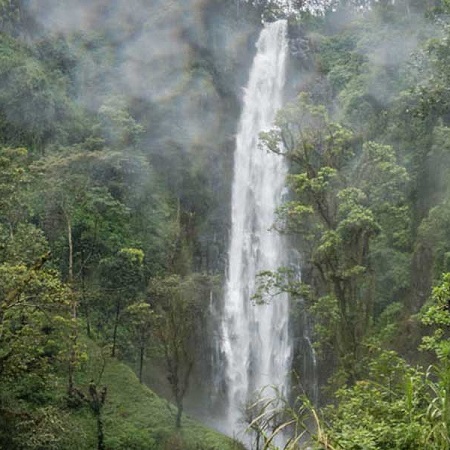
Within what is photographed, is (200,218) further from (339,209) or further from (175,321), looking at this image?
(339,209)

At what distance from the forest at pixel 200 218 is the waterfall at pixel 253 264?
0.36 meters

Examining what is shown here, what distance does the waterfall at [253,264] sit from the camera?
19.4m

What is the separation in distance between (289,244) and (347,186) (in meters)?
10.6

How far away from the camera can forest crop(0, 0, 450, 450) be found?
33.3 ft

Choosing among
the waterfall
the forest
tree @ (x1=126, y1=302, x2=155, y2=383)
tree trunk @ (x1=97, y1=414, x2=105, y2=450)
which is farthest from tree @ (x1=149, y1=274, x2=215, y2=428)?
the waterfall

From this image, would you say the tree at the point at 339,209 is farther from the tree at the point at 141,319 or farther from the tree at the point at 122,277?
the tree at the point at 122,277

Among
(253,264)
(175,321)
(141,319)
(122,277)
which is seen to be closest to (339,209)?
(175,321)

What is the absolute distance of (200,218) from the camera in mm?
23000

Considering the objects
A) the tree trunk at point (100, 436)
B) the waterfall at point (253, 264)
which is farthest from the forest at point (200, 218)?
the waterfall at point (253, 264)

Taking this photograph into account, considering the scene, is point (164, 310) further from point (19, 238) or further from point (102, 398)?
point (19, 238)

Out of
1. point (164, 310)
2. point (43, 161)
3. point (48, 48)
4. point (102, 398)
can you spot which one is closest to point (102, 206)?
point (43, 161)

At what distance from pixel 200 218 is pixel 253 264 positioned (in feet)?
9.57

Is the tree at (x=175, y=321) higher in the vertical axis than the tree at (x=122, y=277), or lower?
lower

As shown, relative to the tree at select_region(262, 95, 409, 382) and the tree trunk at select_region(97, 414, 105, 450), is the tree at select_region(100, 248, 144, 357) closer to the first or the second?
the tree trunk at select_region(97, 414, 105, 450)
